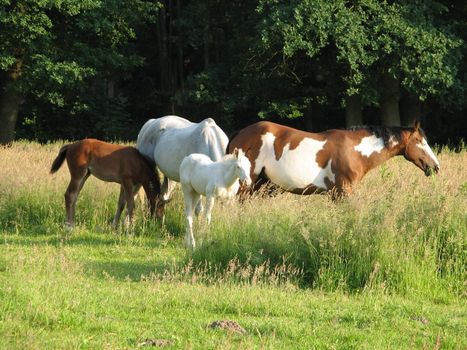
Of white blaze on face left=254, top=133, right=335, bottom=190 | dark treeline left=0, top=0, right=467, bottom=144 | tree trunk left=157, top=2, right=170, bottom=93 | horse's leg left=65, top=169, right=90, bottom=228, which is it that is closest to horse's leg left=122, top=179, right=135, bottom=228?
horse's leg left=65, top=169, right=90, bottom=228

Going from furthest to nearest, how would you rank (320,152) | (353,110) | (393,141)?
(353,110)
(393,141)
(320,152)

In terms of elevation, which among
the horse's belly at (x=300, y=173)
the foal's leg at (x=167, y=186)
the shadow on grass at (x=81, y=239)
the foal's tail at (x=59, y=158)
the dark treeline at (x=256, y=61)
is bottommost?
the shadow on grass at (x=81, y=239)

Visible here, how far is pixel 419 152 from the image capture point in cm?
1490

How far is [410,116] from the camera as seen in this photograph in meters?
35.2

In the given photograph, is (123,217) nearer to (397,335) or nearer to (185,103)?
(397,335)

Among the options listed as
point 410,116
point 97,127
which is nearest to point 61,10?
point 97,127

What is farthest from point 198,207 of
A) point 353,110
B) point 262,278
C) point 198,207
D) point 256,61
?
point 353,110

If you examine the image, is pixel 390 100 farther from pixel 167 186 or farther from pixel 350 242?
pixel 350 242

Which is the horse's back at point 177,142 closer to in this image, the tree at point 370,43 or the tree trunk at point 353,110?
the tree at point 370,43

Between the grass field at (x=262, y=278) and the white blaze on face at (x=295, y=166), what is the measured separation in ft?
1.22

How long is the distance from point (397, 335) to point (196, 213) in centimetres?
679

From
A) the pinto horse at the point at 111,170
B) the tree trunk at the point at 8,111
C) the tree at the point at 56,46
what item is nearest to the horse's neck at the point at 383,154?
the pinto horse at the point at 111,170

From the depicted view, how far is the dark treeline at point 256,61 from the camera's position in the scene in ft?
96.1

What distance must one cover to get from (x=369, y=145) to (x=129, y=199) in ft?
12.5
